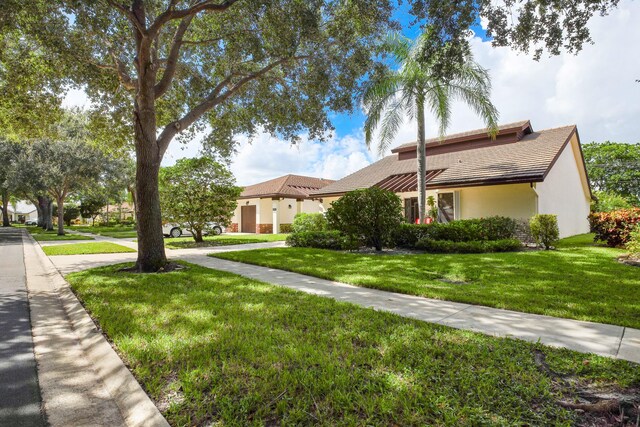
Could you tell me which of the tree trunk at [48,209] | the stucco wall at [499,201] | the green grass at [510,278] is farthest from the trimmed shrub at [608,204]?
the tree trunk at [48,209]

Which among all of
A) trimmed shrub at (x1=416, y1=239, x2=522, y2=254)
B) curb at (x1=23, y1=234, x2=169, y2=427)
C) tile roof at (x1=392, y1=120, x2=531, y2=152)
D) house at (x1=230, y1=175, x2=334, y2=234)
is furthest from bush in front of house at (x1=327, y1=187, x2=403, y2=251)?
house at (x1=230, y1=175, x2=334, y2=234)

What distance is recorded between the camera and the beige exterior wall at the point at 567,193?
14727 mm

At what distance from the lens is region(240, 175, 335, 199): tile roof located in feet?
90.5

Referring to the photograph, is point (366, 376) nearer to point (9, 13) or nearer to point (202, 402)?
point (202, 402)

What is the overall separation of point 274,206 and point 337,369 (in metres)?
24.9

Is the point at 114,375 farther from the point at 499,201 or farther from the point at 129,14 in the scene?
the point at 499,201

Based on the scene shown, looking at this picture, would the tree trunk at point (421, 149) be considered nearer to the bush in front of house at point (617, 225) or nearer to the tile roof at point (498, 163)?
the tile roof at point (498, 163)

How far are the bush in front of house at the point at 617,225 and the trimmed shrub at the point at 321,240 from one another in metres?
9.55

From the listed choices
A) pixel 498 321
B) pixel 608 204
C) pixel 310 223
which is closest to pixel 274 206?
pixel 310 223

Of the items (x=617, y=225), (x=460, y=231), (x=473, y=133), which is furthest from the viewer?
(x=473, y=133)

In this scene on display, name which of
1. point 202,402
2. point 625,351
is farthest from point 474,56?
point 202,402

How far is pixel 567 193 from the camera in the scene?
55.8 feet

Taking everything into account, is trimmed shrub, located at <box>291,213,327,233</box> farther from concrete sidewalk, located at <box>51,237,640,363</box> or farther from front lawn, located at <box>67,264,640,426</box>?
front lawn, located at <box>67,264,640,426</box>

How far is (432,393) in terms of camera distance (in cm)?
256
